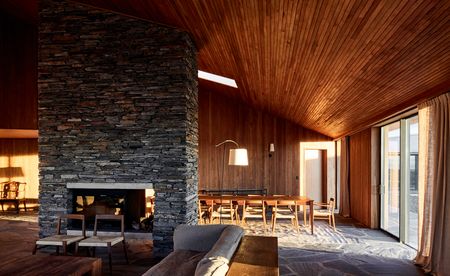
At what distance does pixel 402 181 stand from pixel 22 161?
10586 millimetres

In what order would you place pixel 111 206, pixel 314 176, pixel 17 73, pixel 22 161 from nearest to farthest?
pixel 111 206
pixel 17 73
pixel 314 176
pixel 22 161

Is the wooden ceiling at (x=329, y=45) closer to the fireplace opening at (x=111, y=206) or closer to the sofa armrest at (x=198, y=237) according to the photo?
the sofa armrest at (x=198, y=237)

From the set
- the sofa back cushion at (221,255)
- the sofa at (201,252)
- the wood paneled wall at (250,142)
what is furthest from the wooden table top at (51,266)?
the wood paneled wall at (250,142)

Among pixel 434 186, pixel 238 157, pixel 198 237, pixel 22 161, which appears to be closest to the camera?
pixel 198 237

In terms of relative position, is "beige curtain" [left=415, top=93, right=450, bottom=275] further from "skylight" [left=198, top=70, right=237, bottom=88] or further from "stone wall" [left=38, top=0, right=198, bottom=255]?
"skylight" [left=198, top=70, right=237, bottom=88]

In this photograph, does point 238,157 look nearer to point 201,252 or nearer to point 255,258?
point 201,252

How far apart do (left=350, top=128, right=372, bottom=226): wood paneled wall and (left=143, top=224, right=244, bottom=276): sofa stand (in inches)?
192

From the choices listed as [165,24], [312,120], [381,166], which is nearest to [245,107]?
[312,120]

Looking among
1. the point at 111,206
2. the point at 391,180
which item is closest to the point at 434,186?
the point at 391,180

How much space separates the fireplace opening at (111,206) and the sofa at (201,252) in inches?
83.1

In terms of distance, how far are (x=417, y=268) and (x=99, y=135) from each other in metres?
5.09

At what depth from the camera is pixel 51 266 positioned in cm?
349

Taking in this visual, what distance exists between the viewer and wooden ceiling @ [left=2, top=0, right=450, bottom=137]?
2.81m

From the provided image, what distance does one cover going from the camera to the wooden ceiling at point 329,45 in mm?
2809
